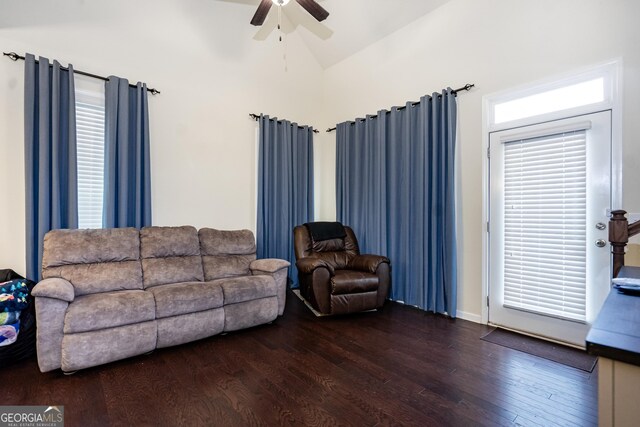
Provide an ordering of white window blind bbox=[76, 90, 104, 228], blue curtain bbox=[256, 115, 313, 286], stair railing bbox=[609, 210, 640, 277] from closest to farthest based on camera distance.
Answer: stair railing bbox=[609, 210, 640, 277], white window blind bbox=[76, 90, 104, 228], blue curtain bbox=[256, 115, 313, 286]

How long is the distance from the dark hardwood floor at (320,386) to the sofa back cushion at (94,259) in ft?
2.17

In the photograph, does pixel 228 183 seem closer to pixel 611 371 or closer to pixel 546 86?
pixel 546 86

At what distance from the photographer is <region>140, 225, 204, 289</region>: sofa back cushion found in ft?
9.45

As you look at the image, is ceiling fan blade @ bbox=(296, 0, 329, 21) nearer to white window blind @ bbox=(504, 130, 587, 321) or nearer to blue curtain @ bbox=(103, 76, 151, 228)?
blue curtain @ bbox=(103, 76, 151, 228)

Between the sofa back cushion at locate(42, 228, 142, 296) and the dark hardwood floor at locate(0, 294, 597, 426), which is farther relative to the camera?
the sofa back cushion at locate(42, 228, 142, 296)

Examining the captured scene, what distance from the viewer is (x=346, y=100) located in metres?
4.67

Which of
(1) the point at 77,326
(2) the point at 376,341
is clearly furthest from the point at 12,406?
(2) the point at 376,341

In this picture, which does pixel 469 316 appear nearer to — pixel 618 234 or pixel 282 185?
pixel 618 234

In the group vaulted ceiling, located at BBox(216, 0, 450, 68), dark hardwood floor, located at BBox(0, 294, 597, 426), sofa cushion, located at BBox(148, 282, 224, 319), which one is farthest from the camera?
vaulted ceiling, located at BBox(216, 0, 450, 68)

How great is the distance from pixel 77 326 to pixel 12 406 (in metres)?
0.50

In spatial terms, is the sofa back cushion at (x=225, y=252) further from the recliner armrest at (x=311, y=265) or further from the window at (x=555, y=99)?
the window at (x=555, y=99)

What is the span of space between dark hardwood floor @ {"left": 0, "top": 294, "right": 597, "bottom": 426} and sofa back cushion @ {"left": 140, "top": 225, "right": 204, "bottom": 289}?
2.26 ft

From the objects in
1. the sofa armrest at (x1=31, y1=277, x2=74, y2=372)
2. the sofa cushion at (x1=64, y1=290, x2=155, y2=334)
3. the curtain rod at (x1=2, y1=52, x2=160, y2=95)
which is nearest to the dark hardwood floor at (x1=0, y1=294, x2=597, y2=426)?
the sofa armrest at (x1=31, y1=277, x2=74, y2=372)

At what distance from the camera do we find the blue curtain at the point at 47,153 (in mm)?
2621
